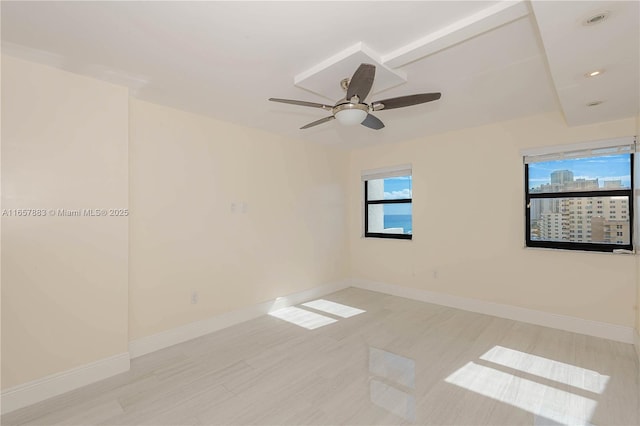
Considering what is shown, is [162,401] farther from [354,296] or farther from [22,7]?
[354,296]

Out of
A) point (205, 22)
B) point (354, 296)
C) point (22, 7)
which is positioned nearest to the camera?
point (22, 7)

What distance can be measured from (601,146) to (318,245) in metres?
3.66

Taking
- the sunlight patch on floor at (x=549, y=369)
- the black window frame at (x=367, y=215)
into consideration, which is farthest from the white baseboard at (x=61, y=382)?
the black window frame at (x=367, y=215)

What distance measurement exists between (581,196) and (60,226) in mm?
5139

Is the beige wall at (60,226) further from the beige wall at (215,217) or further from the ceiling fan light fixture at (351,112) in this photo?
the ceiling fan light fixture at (351,112)

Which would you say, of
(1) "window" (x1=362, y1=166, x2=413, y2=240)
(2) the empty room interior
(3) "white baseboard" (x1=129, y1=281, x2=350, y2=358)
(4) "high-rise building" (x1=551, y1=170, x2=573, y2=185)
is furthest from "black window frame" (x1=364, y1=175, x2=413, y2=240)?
(4) "high-rise building" (x1=551, y1=170, x2=573, y2=185)

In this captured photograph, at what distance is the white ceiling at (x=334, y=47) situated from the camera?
1619 millimetres

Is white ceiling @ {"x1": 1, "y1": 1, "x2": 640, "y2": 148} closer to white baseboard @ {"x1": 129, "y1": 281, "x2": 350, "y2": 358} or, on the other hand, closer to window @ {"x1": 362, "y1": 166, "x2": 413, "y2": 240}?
window @ {"x1": 362, "y1": 166, "x2": 413, "y2": 240}

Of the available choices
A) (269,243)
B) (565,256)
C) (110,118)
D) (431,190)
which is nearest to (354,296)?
(269,243)

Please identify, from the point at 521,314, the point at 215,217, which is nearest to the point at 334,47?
the point at 215,217

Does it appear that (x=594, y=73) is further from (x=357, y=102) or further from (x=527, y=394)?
(x=527, y=394)

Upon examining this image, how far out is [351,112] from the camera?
2141mm

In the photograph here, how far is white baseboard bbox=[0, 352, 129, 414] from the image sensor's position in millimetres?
2027

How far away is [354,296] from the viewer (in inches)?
181
